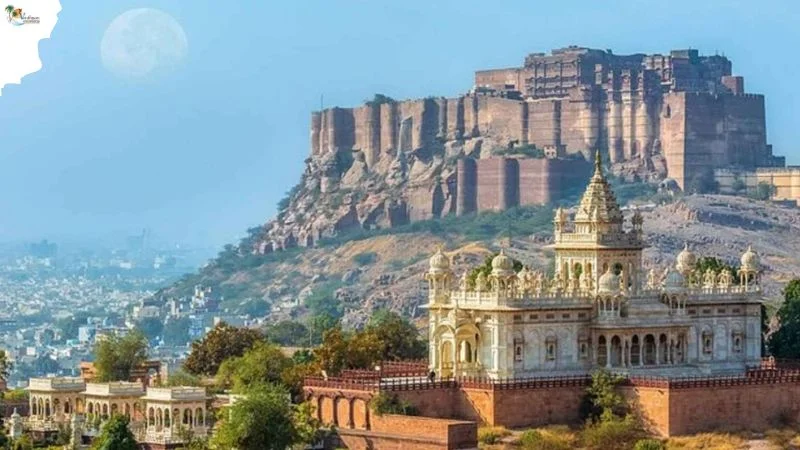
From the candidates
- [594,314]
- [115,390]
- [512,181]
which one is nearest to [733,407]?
[594,314]

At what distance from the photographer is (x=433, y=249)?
141125mm

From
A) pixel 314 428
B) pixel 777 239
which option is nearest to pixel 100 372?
pixel 314 428

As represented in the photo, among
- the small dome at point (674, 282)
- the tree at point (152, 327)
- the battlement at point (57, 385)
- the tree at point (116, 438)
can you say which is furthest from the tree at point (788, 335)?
the tree at point (152, 327)

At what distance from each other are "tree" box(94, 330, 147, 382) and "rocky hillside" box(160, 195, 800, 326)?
3854 centimetres

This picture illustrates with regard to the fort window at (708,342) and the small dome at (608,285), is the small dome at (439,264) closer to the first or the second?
the small dome at (608,285)

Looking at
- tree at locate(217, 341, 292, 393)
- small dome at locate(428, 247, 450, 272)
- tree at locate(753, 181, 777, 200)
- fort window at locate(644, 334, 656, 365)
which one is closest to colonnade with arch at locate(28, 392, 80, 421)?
tree at locate(217, 341, 292, 393)

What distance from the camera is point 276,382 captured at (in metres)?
73.9

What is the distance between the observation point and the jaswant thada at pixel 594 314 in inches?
2783

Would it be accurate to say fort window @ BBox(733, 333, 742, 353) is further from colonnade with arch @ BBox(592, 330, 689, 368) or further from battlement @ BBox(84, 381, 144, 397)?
battlement @ BBox(84, 381, 144, 397)

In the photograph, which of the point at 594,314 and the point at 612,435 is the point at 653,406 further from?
the point at 594,314

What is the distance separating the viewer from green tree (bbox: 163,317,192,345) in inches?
6570

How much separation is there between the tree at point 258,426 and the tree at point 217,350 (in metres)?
18.3

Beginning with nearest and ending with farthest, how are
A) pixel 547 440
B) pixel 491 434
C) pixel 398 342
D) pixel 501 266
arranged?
1. pixel 547 440
2. pixel 491 434
3. pixel 501 266
4. pixel 398 342

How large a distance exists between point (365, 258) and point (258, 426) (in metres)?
82.3
